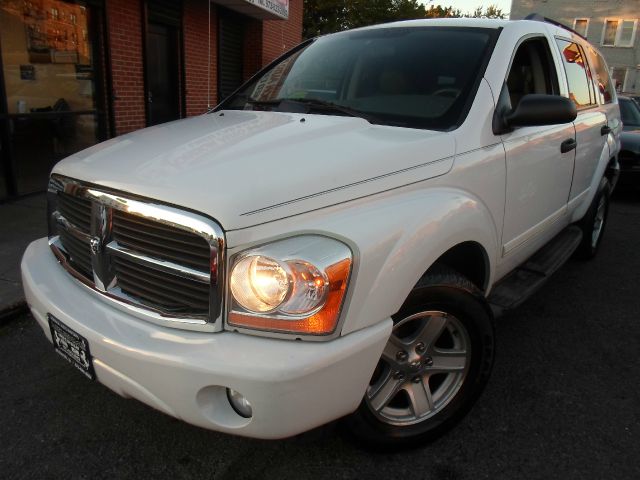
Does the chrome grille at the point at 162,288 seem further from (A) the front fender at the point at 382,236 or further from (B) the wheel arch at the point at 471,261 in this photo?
(B) the wheel arch at the point at 471,261

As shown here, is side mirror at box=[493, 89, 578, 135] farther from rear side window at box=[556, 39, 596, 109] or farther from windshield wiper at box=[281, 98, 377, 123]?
rear side window at box=[556, 39, 596, 109]

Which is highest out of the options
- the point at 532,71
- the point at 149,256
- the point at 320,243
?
the point at 532,71

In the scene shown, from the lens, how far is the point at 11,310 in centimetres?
347

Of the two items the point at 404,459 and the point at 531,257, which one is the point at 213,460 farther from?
the point at 531,257

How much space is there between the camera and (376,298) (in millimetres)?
1770

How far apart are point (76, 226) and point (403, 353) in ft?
4.79

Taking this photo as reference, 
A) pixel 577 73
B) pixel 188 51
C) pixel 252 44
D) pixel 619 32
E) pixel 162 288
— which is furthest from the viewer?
pixel 619 32

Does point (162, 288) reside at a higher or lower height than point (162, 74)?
lower

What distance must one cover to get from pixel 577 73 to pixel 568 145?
0.87m

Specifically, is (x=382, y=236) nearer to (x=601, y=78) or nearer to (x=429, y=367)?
(x=429, y=367)

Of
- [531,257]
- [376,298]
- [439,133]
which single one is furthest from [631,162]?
[376,298]

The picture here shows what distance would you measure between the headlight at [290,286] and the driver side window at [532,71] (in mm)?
1822

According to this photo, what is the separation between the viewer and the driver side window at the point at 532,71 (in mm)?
2982

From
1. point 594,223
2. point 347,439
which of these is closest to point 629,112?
point 594,223
